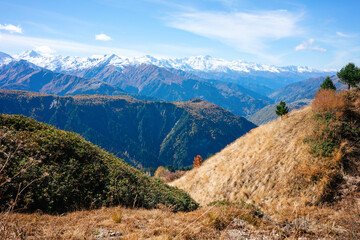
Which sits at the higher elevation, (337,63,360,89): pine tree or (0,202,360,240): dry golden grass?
(337,63,360,89): pine tree

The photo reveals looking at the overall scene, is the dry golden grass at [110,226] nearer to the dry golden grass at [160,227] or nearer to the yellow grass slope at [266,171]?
the dry golden grass at [160,227]

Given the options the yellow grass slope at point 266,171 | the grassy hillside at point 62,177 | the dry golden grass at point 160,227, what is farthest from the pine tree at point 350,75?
the grassy hillside at point 62,177

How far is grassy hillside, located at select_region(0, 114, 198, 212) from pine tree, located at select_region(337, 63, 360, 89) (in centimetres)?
3911

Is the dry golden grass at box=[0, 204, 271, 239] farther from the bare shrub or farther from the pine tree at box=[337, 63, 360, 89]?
the pine tree at box=[337, 63, 360, 89]

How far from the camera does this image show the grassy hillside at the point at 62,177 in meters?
6.82

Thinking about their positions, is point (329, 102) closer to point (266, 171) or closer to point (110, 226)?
point (266, 171)

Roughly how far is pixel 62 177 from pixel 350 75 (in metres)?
45.1

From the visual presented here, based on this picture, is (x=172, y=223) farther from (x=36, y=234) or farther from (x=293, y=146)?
(x=293, y=146)

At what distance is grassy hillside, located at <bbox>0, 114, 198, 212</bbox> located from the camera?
682cm

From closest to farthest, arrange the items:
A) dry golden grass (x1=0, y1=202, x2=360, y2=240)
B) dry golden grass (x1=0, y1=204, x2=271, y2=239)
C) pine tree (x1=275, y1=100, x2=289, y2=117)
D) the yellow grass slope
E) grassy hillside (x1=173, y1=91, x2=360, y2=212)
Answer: dry golden grass (x1=0, y1=204, x2=271, y2=239), dry golden grass (x1=0, y1=202, x2=360, y2=240), grassy hillside (x1=173, y1=91, x2=360, y2=212), the yellow grass slope, pine tree (x1=275, y1=100, x2=289, y2=117)

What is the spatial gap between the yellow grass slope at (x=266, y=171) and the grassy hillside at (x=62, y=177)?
6.24 m

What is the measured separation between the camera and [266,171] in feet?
50.9

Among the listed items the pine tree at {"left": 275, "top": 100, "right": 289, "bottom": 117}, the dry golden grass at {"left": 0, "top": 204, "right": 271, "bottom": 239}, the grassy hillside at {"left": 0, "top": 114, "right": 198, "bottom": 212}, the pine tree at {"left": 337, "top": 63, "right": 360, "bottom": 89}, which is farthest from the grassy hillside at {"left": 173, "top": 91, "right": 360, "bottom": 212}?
the pine tree at {"left": 337, "top": 63, "right": 360, "bottom": 89}

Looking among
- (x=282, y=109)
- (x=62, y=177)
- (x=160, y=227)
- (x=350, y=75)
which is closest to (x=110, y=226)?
(x=160, y=227)
